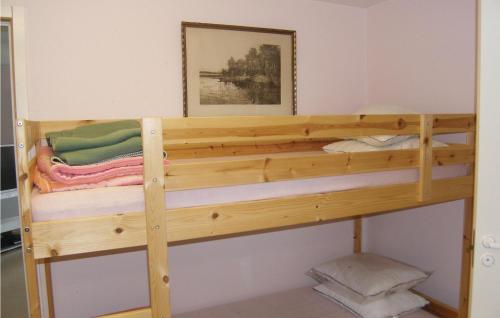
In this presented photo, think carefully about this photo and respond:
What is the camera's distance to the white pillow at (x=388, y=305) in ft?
7.23

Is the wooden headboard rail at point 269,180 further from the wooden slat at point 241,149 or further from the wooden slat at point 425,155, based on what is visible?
the wooden slat at point 241,149

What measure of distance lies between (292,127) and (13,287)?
9.00 ft

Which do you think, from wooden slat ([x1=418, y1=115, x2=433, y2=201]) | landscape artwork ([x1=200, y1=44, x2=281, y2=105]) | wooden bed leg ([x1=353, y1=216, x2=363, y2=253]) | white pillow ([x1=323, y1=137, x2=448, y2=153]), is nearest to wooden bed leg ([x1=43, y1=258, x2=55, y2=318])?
landscape artwork ([x1=200, y1=44, x2=281, y2=105])

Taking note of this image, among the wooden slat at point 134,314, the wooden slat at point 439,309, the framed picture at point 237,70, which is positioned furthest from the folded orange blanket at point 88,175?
the wooden slat at point 439,309

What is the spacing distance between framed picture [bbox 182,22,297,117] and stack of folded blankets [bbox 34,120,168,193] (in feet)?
3.04

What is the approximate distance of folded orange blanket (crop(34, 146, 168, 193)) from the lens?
1.40 m

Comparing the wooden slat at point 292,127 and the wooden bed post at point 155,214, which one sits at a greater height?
the wooden slat at point 292,127

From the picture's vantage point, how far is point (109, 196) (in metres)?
1.32

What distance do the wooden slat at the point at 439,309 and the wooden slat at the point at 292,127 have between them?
118cm

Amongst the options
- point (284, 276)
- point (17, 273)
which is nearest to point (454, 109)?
point (284, 276)

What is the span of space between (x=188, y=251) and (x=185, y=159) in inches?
24.5

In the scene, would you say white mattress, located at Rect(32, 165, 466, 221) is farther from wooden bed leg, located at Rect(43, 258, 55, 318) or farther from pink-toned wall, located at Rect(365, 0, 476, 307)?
pink-toned wall, located at Rect(365, 0, 476, 307)

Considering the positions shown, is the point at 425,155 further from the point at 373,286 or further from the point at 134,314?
the point at 134,314

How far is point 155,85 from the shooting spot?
2.34 metres
